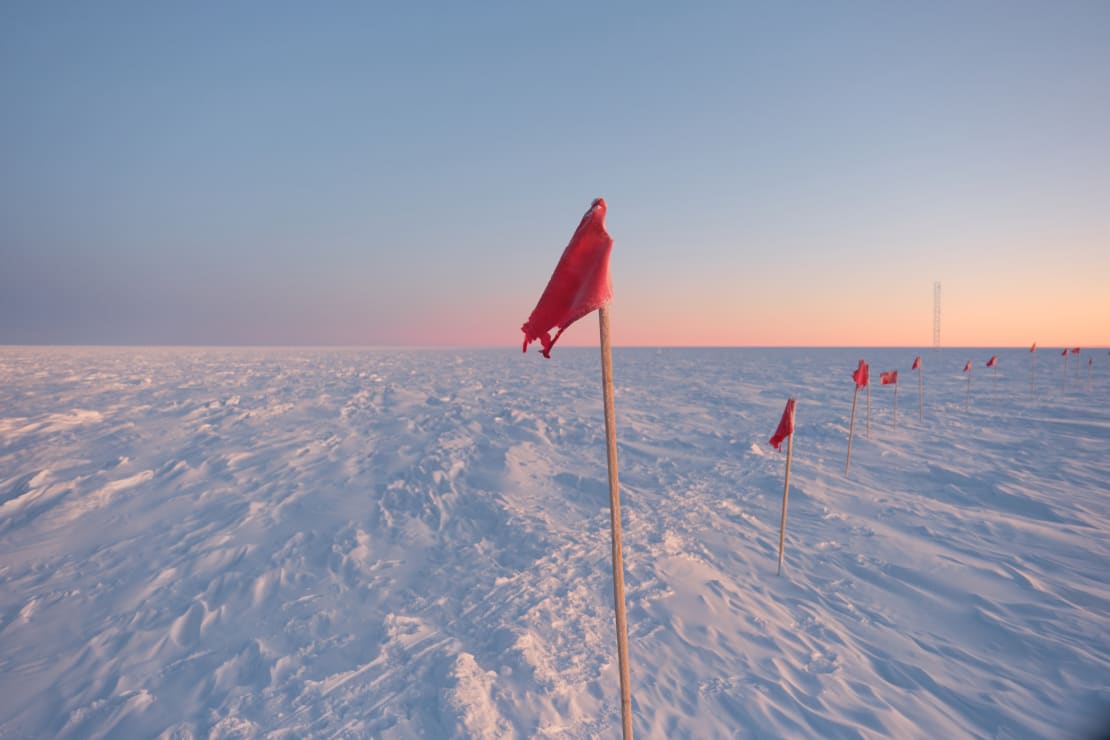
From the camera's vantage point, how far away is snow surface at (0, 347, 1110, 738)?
342 cm

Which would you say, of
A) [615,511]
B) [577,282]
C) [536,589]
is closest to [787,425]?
[536,589]

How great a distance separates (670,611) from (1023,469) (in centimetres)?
892

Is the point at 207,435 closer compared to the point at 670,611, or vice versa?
the point at 670,611

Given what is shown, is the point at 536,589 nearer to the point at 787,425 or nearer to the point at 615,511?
the point at 787,425

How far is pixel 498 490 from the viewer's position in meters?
7.98

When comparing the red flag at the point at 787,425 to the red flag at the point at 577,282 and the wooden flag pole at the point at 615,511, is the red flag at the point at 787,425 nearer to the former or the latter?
the wooden flag pole at the point at 615,511

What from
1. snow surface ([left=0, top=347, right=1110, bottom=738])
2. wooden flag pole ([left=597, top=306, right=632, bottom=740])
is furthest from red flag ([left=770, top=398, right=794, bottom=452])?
wooden flag pole ([left=597, top=306, right=632, bottom=740])

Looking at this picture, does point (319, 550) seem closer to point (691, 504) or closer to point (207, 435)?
point (691, 504)

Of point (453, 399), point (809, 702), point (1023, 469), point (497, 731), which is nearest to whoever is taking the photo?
point (497, 731)

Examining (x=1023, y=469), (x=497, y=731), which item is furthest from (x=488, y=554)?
(x=1023, y=469)

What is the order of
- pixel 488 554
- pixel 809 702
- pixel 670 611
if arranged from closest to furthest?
pixel 809 702
pixel 670 611
pixel 488 554

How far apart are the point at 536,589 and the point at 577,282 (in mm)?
3982

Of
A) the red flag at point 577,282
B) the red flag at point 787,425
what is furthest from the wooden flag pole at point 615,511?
the red flag at point 787,425

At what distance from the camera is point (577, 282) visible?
1855 mm
